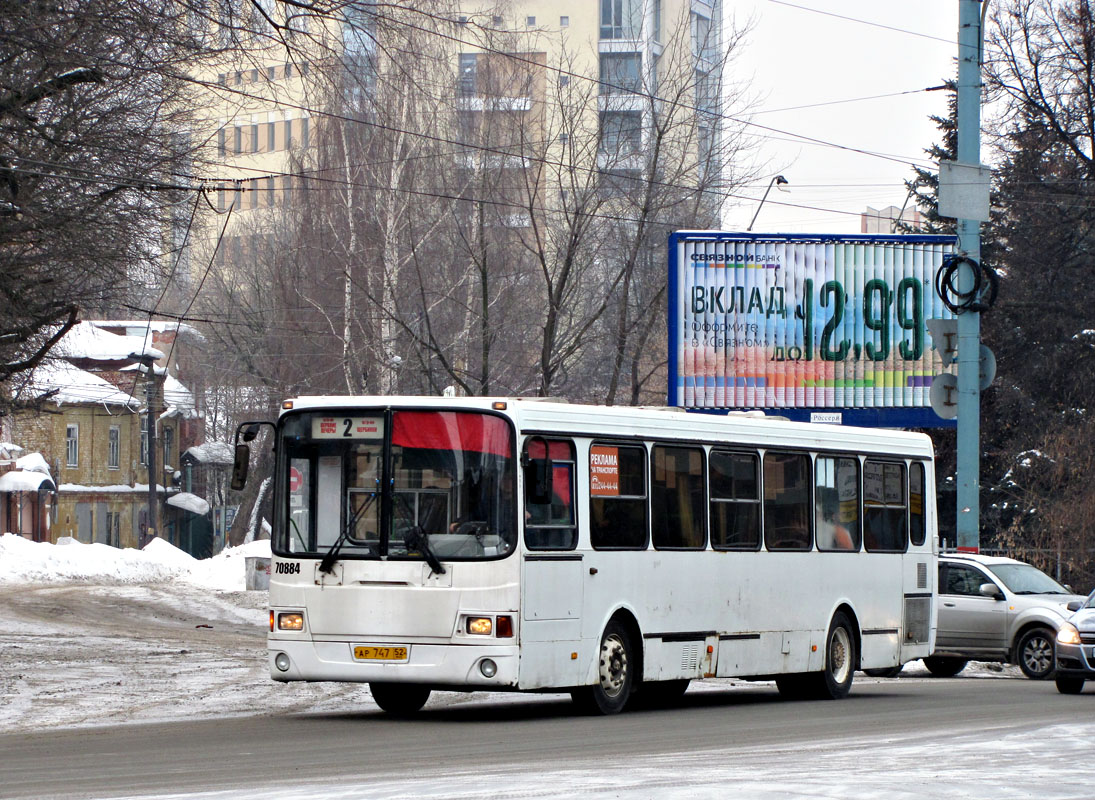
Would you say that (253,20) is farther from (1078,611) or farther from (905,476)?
(1078,611)

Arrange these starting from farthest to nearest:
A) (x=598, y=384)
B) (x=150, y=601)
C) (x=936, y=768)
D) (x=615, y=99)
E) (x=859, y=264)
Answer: (x=598, y=384)
(x=150, y=601)
(x=615, y=99)
(x=859, y=264)
(x=936, y=768)

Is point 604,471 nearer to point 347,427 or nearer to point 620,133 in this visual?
point 347,427

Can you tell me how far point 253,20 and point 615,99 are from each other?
17.8m

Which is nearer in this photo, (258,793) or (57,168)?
(258,793)

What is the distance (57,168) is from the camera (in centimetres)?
1838

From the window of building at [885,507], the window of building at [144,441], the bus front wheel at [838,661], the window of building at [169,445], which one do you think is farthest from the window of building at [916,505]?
the window of building at [169,445]

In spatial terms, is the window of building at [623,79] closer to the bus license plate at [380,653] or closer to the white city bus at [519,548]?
the white city bus at [519,548]

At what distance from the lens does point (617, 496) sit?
50.2 ft

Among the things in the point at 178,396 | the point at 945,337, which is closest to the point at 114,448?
the point at 178,396

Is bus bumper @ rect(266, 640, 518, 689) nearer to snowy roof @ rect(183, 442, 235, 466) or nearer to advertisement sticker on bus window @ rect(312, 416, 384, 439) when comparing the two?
advertisement sticker on bus window @ rect(312, 416, 384, 439)

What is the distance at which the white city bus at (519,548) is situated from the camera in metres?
14.0

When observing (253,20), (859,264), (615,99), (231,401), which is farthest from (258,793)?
(231,401)

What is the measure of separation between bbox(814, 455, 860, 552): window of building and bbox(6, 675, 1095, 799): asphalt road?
1650 mm

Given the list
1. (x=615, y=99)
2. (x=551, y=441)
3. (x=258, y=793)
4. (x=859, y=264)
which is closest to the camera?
(x=258, y=793)
